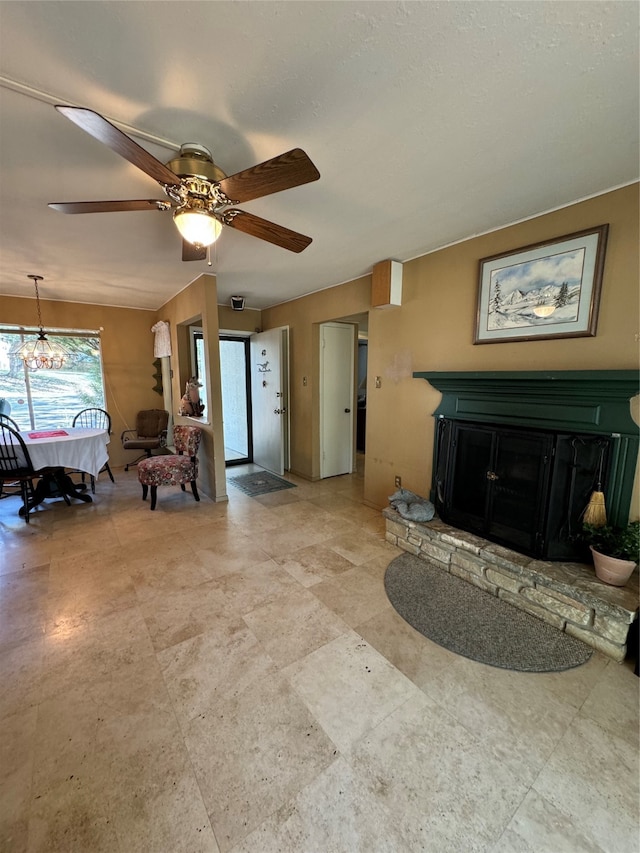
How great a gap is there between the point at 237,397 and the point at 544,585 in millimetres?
4707

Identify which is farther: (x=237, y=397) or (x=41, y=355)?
(x=237, y=397)

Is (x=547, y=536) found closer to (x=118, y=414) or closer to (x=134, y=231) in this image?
(x=134, y=231)

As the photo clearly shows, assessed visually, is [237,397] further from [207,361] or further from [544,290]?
[544,290]

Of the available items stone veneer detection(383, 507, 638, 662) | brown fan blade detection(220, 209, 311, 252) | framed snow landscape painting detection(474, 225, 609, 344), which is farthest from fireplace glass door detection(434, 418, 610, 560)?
brown fan blade detection(220, 209, 311, 252)

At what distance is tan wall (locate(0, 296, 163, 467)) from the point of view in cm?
475

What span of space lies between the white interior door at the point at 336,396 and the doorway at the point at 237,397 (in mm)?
1490

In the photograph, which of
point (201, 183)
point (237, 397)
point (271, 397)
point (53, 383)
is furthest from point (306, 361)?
point (53, 383)

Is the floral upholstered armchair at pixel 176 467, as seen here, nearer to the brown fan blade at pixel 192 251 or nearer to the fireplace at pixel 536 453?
the brown fan blade at pixel 192 251

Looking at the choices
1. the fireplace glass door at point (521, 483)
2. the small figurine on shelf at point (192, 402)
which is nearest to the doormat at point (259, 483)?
the small figurine on shelf at point (192, 402)

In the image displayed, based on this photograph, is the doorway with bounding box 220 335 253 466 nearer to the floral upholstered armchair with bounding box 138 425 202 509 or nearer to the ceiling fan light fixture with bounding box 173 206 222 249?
the floral upholstered armchair with bounding box 138 425 202 509

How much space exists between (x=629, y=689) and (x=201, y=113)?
10.2ft

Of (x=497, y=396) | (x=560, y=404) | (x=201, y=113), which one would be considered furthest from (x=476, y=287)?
(x=201, y=113)

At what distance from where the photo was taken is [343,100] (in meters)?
1.27

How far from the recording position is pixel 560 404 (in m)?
2.04
